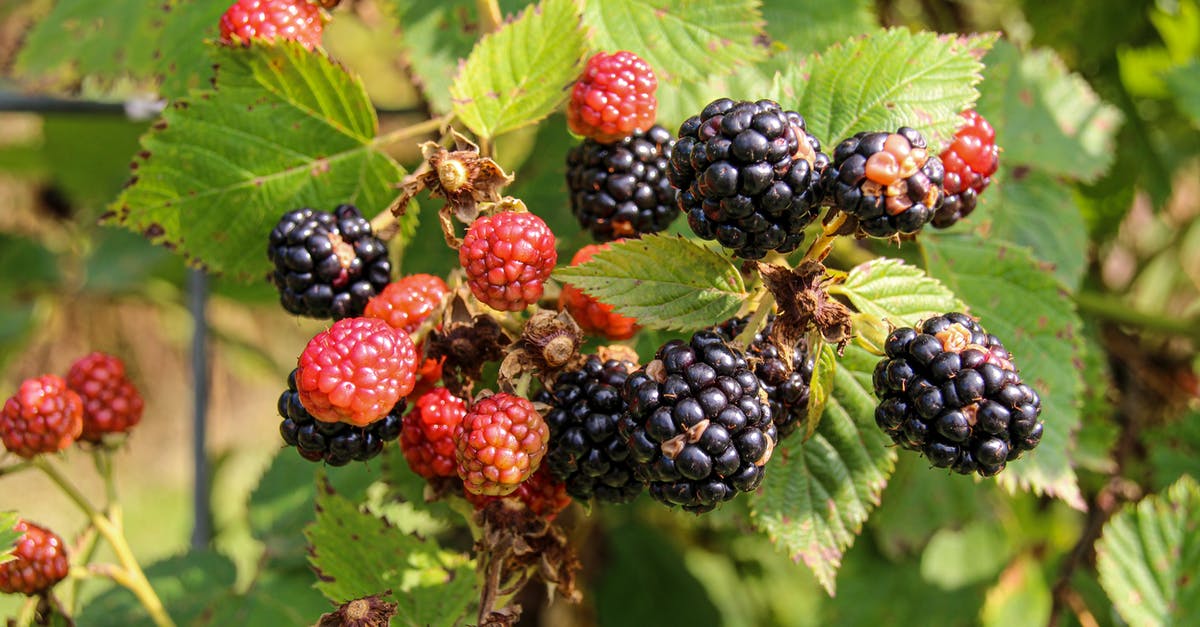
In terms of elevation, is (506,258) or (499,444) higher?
(506,258)

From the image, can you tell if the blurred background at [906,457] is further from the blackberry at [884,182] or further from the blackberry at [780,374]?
the blackberry at [884,182]

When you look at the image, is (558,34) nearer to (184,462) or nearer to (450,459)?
(450,459)

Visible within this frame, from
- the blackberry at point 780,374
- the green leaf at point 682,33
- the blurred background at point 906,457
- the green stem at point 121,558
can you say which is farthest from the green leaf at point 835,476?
the green stem at point 121,558

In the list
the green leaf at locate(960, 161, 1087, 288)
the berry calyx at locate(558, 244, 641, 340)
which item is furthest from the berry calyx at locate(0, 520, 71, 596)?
the green leaf at locate(960, 161, 1087, 288)

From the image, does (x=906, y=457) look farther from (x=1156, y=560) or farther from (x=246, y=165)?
(x=246, y=165)

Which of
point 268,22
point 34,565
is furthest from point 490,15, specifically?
point 34,565

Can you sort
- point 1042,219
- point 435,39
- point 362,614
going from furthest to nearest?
point 1042,219 < point 435,39 < point 362,614

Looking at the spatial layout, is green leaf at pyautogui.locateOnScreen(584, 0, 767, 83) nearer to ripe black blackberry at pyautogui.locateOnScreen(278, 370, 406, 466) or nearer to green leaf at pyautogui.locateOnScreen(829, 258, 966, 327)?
green leaf at pyautogui.locateOnScreen(829, 258, 966, 327)
